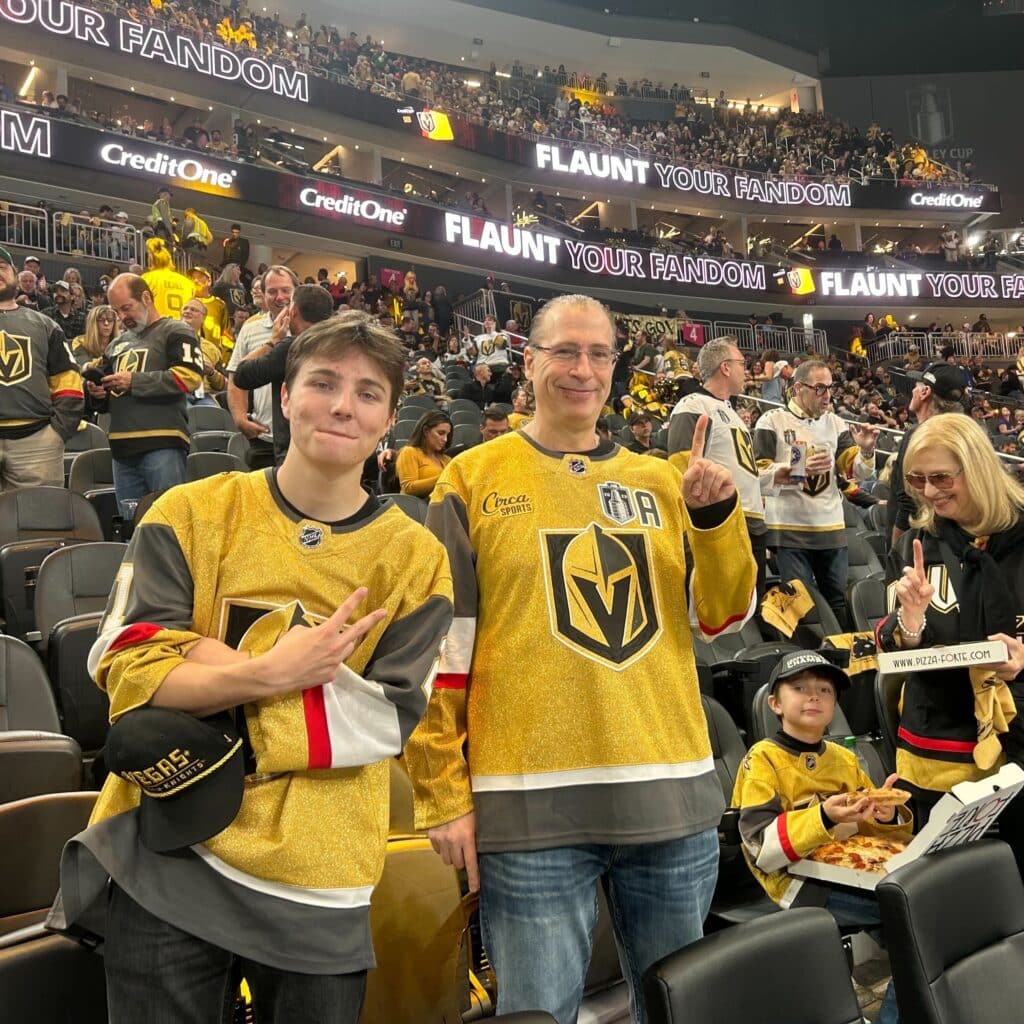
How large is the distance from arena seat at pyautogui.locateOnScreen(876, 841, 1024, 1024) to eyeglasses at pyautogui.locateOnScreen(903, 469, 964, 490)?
900 millimetres

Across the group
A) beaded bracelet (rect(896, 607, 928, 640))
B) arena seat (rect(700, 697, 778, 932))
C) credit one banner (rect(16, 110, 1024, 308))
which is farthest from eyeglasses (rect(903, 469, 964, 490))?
credit one banner (rect(16, 110, 1024, 308))

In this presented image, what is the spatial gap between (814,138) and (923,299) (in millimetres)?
5297

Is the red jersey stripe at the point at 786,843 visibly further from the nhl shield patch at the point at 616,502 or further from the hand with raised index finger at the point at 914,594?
the nhl shield patch at the point at 616,502

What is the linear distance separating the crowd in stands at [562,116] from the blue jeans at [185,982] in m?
14.7

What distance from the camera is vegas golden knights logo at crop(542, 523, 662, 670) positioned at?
1.47m

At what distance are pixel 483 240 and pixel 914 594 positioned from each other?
54.7 feet

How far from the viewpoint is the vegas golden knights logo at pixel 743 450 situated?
369cm

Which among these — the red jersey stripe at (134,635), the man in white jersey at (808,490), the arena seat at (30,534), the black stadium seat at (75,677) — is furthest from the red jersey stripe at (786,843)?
the arena seat at (30,534)

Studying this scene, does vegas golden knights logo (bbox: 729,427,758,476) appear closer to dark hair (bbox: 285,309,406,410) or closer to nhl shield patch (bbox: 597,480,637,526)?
nhl shield patch (bbox: 597,480,637,526)

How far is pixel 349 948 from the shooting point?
45.2 inches

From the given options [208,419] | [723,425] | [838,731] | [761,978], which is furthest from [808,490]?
[208,419]

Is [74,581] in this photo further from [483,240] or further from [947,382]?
[483,240]

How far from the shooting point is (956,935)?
1427 mm

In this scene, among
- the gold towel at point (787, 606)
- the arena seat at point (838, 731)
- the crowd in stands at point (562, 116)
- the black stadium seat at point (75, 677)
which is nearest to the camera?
the black stadium seat at point (75, 677)
